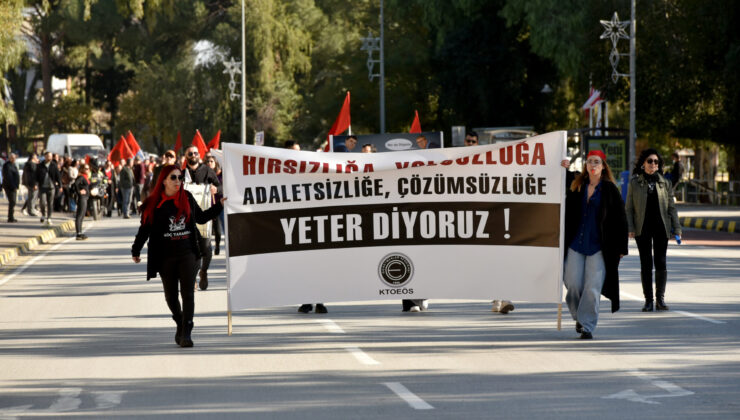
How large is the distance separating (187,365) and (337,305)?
507cm

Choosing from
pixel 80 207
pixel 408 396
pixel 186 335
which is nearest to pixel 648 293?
pixel 186 335

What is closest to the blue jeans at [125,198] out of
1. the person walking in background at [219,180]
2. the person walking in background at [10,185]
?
the person walking in background at [10,185]

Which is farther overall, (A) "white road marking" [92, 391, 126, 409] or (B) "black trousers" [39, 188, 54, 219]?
(B) "black trousers" [39, 188, 54, 219]

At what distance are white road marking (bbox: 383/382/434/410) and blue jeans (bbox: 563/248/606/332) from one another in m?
2.96

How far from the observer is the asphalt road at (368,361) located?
8.66 metres

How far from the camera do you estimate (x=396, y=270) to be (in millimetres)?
12695

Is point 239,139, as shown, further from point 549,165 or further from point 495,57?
point 549,165

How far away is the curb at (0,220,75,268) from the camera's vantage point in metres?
24.2

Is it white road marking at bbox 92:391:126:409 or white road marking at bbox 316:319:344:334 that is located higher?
white road marking at bbox 316:319:344:334

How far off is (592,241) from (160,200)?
13.2 ft

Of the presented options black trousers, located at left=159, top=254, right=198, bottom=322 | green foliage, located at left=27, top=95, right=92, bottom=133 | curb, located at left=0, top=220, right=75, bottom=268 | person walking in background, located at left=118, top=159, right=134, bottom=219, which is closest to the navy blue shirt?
black trousers, located at left=159, top=254, right=198, bottom=322

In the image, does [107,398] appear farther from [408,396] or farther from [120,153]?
[120,153]

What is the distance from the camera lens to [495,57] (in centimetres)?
5856

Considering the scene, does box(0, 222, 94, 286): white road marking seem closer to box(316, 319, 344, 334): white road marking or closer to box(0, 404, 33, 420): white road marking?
box(316, 319, 344, 334): white road marking
